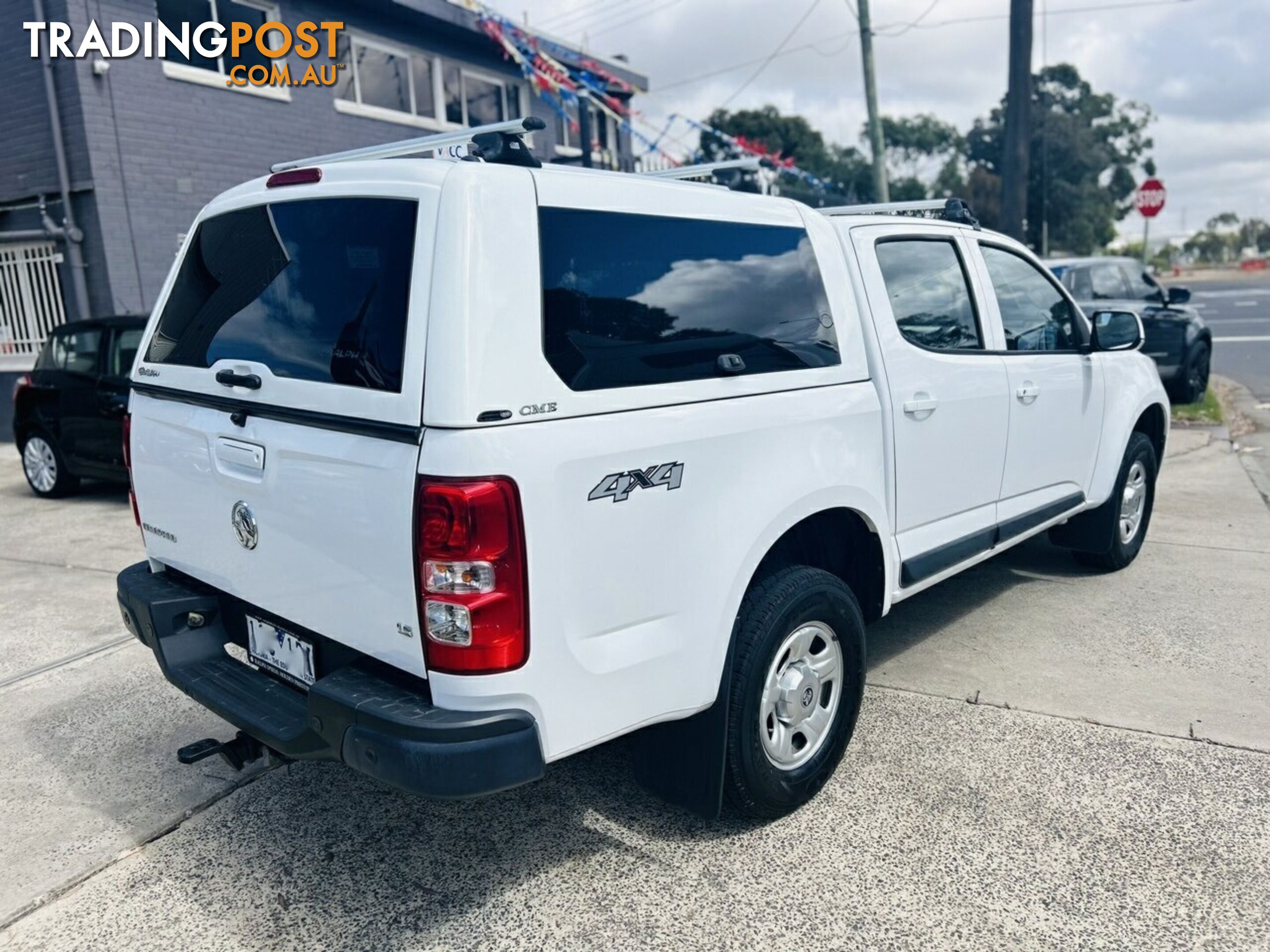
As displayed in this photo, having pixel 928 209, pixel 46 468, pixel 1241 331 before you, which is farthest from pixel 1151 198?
pixel 46 468

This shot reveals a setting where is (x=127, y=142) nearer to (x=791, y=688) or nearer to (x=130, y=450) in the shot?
(x=130, y=450)

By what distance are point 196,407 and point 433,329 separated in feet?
3.95

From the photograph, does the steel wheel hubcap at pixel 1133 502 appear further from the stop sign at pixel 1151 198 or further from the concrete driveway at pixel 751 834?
the stop sign at pixel 1151 198

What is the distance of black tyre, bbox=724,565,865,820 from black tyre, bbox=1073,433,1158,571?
110 inches

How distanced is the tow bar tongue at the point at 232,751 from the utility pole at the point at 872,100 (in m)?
14.4

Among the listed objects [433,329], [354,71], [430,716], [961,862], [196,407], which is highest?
[354,71]

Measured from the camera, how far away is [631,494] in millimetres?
2557

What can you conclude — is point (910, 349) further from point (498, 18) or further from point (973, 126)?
point (973, 126)

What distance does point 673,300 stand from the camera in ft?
9.27

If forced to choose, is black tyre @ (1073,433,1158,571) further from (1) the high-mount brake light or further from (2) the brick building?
(2) the brick building

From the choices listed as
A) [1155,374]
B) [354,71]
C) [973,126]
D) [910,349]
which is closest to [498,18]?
[354,71]

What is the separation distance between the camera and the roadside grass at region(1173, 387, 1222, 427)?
10719 mm

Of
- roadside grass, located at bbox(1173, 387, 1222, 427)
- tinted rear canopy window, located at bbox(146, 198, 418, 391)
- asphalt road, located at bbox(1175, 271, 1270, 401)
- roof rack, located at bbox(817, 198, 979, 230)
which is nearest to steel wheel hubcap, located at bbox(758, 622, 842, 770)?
tinted rear canopy window, located at bbox(146, 198, 418, 391)

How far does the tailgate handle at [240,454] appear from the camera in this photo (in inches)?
110
